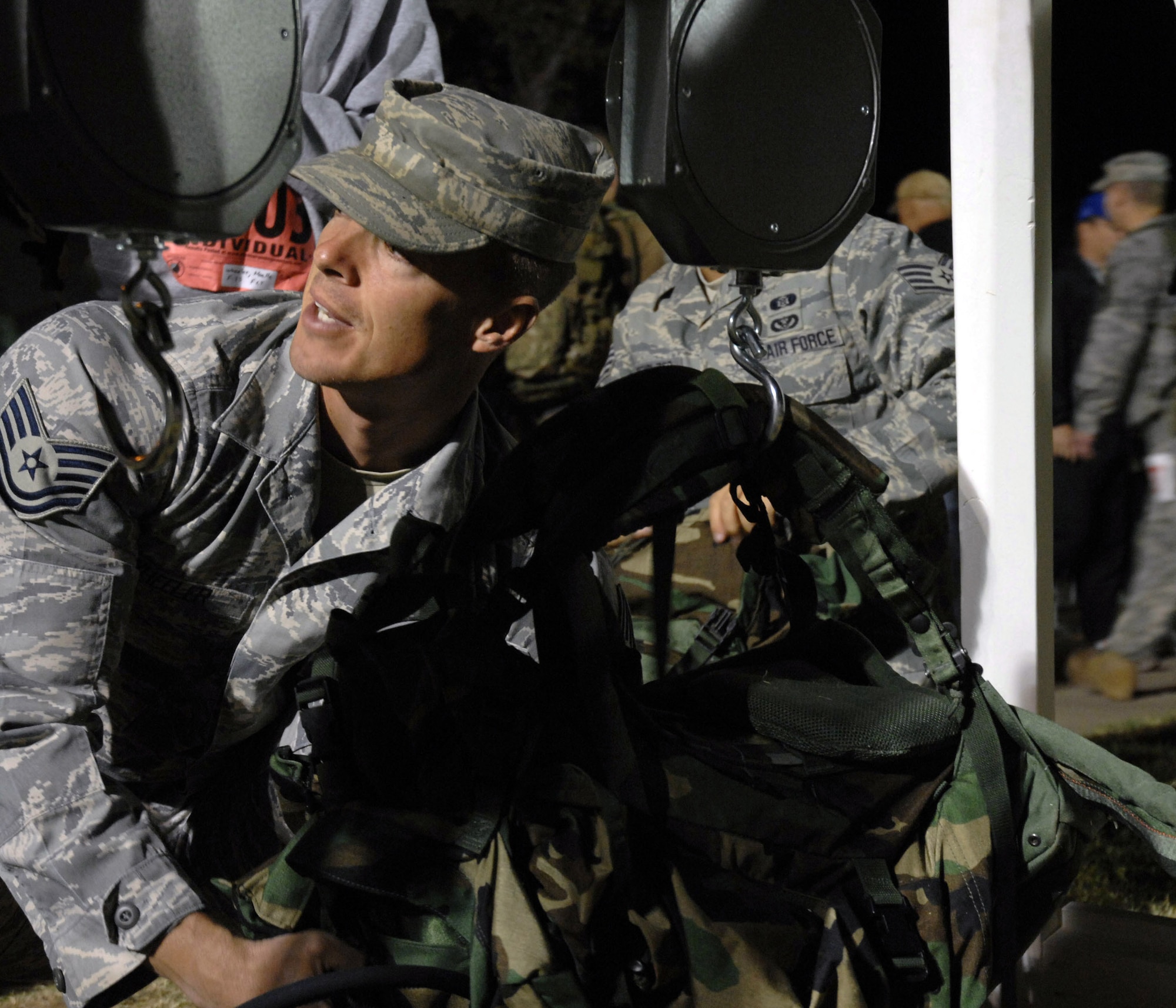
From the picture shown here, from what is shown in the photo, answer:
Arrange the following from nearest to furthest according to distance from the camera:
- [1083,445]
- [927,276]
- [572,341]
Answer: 1. [927,276]
2. [572,341]
3. [1083,445]

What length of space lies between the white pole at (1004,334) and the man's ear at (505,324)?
582 mm

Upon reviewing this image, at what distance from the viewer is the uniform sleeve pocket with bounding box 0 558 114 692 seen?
1222 millimetres

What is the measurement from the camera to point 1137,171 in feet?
12.5

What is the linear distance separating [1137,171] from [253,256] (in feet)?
9.81

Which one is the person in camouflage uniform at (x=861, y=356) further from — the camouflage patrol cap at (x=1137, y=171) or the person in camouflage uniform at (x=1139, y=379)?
the camouflage patrol cap at (x=1137, y=171)

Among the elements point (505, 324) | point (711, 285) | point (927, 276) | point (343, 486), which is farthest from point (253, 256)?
point (927, 276)

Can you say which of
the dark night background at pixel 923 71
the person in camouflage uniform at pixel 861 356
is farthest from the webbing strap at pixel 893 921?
the dark night background at pixel 923 71

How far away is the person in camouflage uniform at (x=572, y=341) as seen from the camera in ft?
9.87

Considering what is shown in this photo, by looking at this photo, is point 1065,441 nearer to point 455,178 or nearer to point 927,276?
point 927,276

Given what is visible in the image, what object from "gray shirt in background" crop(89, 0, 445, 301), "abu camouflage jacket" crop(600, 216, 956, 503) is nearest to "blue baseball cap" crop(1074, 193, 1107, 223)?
"abu camouflage jacket" crop(600, 216, 956, 503)

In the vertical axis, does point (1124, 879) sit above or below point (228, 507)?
below

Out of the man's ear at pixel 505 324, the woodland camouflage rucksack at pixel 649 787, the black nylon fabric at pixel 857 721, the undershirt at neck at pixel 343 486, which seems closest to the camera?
the woodland camouflage rucksack at pixel 649 787

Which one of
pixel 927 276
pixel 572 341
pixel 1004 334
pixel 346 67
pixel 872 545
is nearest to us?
pixel 872 545

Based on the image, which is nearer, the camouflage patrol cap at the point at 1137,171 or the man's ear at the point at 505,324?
the man's ear at the point at 505,324
